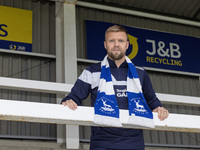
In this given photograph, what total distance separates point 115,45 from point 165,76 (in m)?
10.7

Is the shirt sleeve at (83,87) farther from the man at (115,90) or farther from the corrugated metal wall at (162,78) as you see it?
the corrugated metal wall at (162,78)

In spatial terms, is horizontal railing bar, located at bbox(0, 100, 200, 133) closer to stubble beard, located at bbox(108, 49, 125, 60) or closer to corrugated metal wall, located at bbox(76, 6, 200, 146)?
A: stubble beard, located at bbox(108, 49, 125, 60)

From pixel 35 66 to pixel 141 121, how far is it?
9166 millimetres

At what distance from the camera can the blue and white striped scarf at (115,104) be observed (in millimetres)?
2312

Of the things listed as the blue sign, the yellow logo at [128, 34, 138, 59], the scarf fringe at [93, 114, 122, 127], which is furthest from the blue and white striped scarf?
the yellow logo at [128, 34, 138, 59]

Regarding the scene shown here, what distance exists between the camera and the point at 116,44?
2861 millimetres

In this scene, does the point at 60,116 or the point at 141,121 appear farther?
the point at 141,121

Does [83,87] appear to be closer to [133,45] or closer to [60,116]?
[60,116]

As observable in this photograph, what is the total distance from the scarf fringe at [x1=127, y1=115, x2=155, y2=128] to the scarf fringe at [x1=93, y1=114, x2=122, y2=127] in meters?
0.09

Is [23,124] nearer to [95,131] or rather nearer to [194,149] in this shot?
[194,149]

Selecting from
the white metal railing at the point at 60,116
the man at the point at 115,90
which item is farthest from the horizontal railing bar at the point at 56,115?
the man at the point at 115,90

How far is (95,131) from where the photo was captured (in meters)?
2.79

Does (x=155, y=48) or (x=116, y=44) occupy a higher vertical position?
(x=155, y=48)

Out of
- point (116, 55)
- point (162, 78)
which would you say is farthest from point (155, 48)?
point (116, 55)
